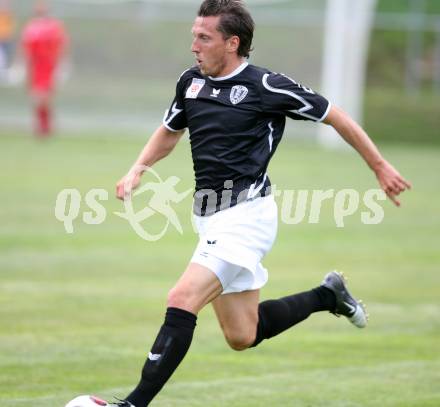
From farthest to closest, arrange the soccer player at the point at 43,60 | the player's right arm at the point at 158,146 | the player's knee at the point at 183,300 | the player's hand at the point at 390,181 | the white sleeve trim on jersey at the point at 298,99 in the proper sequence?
the soccer player at the point at 43,60 < the player's right arm at the point at 158,146 < the white sleeve trim on jersey at the point at 298,99 < the player's hand at the point at 390,181 < the player's knee at the point at 183,300

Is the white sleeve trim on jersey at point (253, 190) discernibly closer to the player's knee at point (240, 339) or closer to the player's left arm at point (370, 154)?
the player's left arm at point (370, 154)

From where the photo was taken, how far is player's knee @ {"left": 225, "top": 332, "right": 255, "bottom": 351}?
6.29 meters

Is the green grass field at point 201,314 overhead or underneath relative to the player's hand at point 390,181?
underneath

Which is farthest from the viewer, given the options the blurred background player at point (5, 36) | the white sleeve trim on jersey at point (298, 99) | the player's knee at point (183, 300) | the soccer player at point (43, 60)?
the blurred background player at point (5, 36)

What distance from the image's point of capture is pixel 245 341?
250 inches

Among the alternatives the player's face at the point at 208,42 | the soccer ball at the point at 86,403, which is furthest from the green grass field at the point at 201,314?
the player's face at the point at 208,42

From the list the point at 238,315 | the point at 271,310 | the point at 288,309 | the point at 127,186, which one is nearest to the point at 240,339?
the point at 238,315

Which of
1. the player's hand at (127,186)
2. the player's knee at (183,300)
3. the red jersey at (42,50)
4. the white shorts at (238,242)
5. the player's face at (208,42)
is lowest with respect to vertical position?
the player's knee at (183,300)

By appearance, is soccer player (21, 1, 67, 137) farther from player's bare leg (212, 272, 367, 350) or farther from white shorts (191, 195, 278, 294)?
white shorts (191, 195, 278, 294)

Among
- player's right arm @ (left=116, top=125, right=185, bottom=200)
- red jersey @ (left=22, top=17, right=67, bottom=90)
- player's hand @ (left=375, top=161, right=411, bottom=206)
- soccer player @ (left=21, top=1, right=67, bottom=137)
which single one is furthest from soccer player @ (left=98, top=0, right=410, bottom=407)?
red jersey @ (left=22, top=17, right=67, bottom=90)

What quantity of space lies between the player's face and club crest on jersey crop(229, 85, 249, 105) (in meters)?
0.19

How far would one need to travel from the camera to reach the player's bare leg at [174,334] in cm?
552

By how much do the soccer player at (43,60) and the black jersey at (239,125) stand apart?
19976 millimetres

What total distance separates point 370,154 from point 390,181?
193 mm
